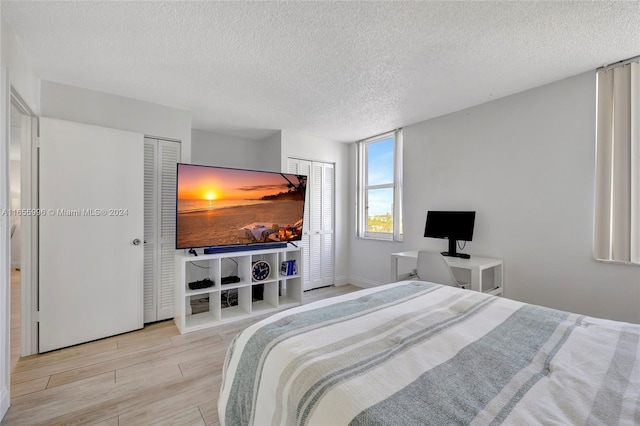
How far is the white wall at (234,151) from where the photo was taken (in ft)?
12.7

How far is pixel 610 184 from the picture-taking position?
7.07 ft

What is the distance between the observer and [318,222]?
4.24 metres

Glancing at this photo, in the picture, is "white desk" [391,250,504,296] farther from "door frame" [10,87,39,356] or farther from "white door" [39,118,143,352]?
"door frame" [10,87,39,356]

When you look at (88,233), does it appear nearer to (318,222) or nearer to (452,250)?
(318,222)

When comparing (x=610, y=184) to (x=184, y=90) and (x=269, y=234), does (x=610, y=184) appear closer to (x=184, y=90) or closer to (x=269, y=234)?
(x=269, y=234)

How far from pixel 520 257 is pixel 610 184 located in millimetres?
908

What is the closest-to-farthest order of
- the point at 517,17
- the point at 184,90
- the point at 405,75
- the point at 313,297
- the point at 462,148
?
the point at 517,17 < the point at 405,75 < the point at 184,90 < the point at 462,148 < the point at 313,297

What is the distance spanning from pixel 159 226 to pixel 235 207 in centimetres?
86

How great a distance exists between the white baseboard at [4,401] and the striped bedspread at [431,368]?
4.73 feet

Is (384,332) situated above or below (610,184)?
below

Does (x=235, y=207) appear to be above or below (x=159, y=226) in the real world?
above

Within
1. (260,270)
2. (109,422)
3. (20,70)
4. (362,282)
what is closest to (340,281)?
(362,282)

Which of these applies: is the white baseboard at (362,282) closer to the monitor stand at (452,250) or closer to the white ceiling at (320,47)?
the monitor stand at (452,250)

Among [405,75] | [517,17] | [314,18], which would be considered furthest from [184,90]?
[517,17]
